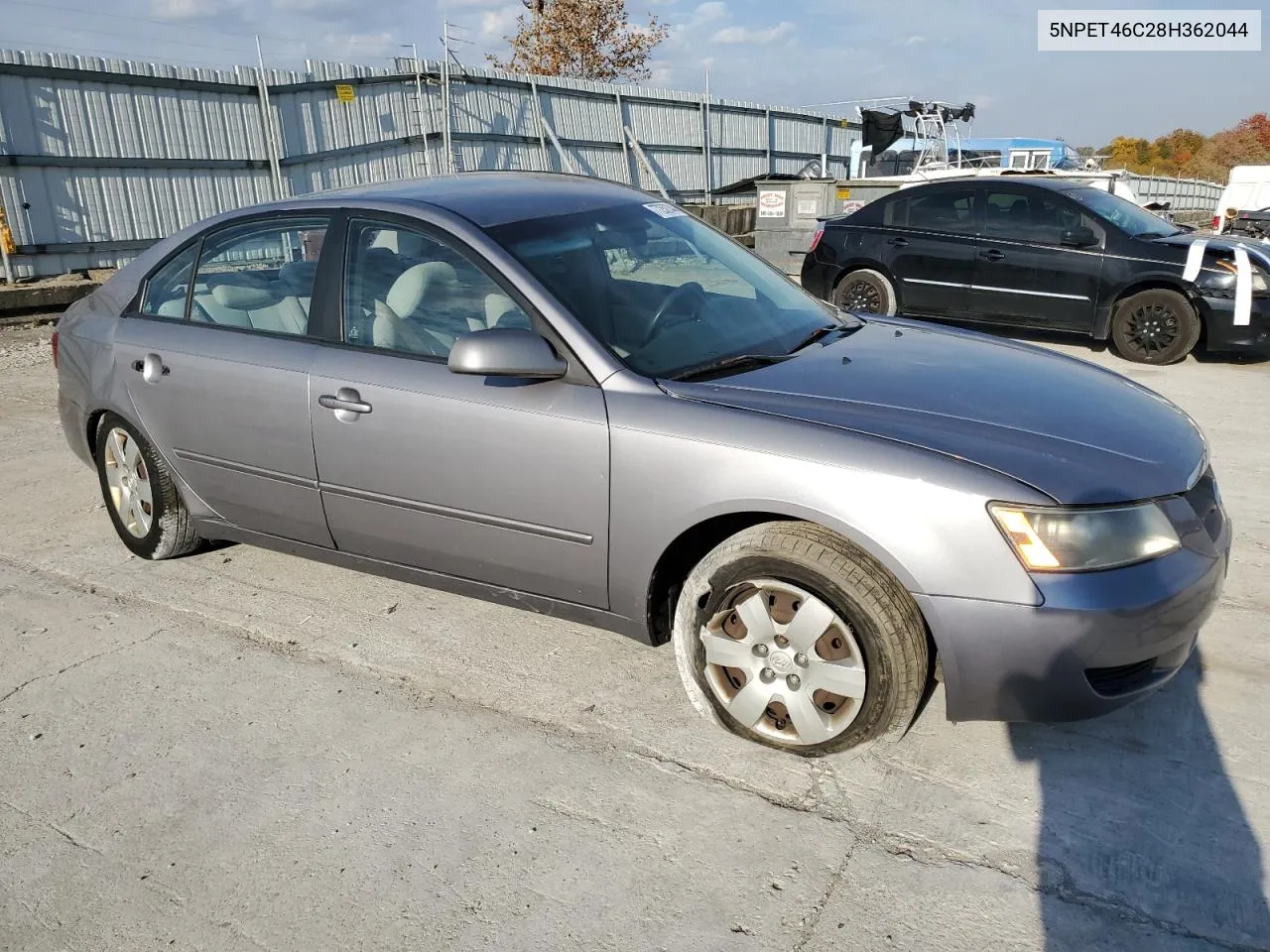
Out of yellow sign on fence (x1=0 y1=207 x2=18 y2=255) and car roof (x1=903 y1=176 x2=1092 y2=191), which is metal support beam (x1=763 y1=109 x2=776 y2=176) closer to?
car roof (x1=903 y1=176 x2=1092 y2=191)

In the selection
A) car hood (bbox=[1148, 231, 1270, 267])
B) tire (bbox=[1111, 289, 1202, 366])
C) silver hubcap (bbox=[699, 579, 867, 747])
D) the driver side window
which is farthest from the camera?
tire (bbox=[1111, 289, 1202, 366])

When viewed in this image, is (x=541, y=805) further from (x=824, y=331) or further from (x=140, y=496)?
(x=140, y=496)

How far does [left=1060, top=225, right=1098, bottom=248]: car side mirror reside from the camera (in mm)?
8711

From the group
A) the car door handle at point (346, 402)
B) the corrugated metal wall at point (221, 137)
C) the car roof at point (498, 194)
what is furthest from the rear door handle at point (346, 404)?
the corrugated metal wall at point (221, 137)

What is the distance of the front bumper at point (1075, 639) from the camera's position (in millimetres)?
2477

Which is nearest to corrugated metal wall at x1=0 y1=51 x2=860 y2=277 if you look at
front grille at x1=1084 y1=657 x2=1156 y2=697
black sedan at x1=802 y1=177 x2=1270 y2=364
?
black sedan at x1=802 y1=177 x2=1270 y2=364

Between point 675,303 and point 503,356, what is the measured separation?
772 millimetres

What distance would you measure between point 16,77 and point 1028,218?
35.8ft

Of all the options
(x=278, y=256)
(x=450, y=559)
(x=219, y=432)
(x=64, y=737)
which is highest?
(x=278, y=256)

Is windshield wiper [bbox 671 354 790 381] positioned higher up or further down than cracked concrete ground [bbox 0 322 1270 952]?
higher up

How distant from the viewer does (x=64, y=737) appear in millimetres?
3150

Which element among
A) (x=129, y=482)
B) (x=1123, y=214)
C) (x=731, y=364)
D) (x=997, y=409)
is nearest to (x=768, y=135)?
(x=1123, y=214)

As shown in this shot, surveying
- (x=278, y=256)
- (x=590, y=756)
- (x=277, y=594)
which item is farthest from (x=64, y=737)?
(x=278, y=256)

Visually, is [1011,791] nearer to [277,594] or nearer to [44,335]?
[277,594]
